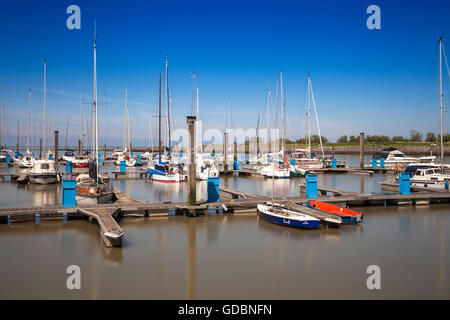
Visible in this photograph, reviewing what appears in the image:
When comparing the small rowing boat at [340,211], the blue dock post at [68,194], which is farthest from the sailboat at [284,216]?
the blue dock post at [68,194]

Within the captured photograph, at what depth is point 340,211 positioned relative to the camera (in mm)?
17438

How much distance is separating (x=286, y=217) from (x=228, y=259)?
4751mm

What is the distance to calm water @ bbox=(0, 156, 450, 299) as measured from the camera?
9766 millimetres

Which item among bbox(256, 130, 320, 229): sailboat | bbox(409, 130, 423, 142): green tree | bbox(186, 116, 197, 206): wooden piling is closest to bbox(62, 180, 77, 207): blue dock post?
bbox(186, 116, 197, 206): wooden piling

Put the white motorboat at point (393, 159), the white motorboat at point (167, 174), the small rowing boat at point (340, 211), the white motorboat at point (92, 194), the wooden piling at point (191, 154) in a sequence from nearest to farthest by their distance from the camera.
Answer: the small rowing boat at point (340, 211)
the wooden piling at point (191, 154)
the white motorboat at point (92, 194)
the white motorboat at point (167, 174)
the white motorboat at point (393, 159)

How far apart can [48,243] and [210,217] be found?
7587mm

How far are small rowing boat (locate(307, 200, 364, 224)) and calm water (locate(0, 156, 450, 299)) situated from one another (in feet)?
1.45

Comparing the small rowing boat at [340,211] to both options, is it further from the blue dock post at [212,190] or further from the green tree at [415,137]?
the green tree at [415,137]

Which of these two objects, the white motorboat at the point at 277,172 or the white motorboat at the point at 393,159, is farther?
the white motorboat at the point at 393,159

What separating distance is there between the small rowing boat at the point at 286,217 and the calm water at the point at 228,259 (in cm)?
34

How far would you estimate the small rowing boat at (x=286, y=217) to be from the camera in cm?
1577

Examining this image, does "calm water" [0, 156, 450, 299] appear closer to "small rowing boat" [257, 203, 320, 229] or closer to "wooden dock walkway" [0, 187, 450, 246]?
"small rowing boat" [257, 203, 320, 229]

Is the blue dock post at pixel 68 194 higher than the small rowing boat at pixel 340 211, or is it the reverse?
the blue dock post at pixel 68 194
